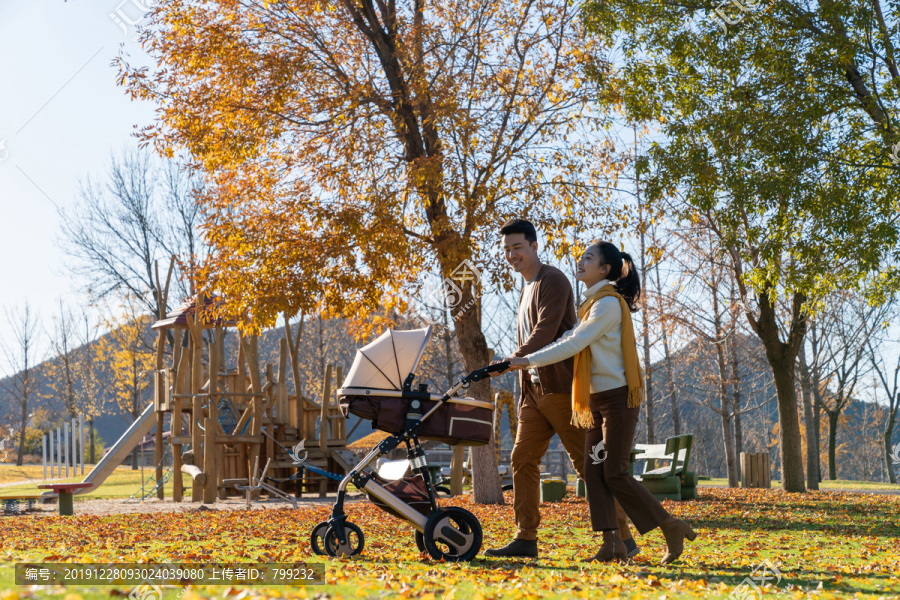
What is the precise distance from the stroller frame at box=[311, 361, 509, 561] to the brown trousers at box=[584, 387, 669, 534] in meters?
0.77

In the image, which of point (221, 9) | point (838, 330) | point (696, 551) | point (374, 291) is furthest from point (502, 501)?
point (838, 330)

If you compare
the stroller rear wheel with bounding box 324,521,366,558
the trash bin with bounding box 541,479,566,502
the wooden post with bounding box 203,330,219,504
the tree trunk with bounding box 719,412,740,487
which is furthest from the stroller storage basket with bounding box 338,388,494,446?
the tree trunk with bounding box 719,412,740,487

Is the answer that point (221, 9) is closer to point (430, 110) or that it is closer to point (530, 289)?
point (430, 110)

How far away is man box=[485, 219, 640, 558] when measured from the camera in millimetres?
5418

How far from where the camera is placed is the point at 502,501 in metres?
12.6

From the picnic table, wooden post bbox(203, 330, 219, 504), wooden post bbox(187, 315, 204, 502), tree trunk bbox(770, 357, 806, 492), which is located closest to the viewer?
the picnic table

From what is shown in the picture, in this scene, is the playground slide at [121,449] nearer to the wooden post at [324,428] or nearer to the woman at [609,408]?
the wooden post at [324,428]

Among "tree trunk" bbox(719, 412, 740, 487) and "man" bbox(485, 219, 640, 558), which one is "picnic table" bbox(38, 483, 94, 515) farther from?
"tree trunk" bbox(719, 412, 740, 487)

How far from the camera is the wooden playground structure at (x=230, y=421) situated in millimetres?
14742

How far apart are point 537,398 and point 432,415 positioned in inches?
28.9

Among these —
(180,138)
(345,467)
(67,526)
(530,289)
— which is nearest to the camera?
(530,289)

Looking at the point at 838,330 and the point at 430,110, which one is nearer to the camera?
the point at 430,110

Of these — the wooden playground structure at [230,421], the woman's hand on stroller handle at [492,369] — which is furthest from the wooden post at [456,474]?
the woman's hand on stroller handle at [492,369]

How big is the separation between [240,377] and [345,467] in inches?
122
